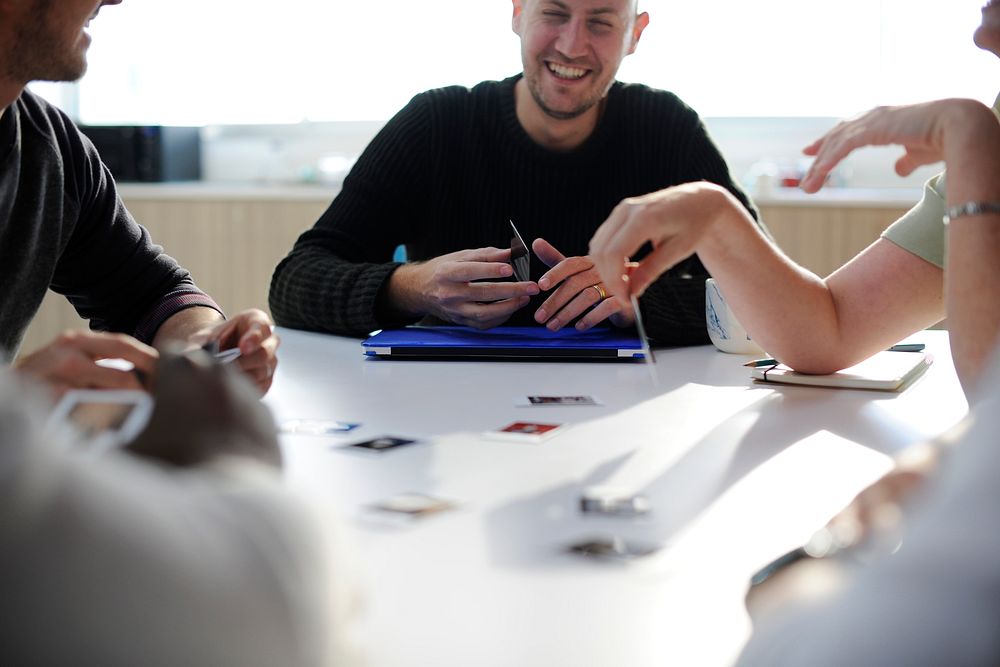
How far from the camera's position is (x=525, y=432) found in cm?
112

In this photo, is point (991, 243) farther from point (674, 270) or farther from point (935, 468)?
point (674, 270)

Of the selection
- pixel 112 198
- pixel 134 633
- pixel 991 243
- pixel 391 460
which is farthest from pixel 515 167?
pixel 134 633

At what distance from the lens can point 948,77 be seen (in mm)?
3713

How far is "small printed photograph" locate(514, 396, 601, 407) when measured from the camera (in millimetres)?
1283

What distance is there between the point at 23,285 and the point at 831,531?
1341 millimetres

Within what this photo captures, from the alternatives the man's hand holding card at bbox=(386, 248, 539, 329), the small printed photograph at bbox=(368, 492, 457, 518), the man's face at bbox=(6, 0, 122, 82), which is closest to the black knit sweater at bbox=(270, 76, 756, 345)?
the man's hand holding card at bbox=(386, 248, 539, 329)

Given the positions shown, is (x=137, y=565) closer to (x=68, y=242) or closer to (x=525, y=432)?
(x=525, y=432)

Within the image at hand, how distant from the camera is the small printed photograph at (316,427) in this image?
3.70 ft

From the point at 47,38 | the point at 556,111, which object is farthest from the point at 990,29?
the point at 47,38

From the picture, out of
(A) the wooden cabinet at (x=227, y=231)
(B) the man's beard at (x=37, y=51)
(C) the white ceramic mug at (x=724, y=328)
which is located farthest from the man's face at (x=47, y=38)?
(A) the wooden cabinet at (x=227, y=231)

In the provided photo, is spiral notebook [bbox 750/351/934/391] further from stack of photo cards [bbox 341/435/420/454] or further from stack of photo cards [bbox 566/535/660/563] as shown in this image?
stack of photo cards [bbox 566/535/660/563]

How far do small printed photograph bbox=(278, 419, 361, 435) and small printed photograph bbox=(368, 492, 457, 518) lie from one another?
27cm

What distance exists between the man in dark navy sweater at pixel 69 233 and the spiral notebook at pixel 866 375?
2.28 feet

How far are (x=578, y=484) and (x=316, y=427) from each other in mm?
347
